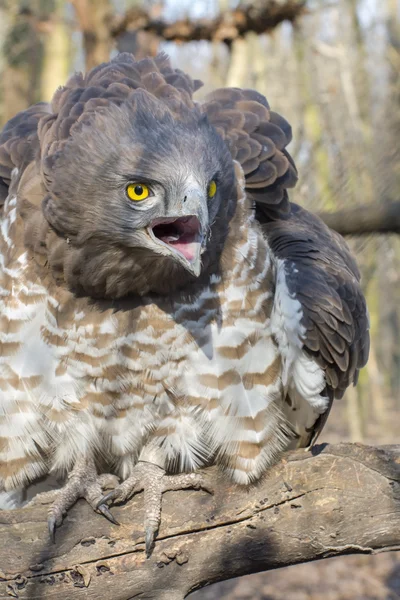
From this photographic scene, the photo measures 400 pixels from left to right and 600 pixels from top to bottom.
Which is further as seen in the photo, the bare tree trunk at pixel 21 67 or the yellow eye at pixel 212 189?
the bare tree trunk at pixel 21 67

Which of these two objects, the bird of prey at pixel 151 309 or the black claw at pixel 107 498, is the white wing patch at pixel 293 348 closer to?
the bird of prey at pixel 151 309

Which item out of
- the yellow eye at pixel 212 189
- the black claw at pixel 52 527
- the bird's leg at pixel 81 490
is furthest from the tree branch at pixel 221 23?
the black claw at pixel 52 527

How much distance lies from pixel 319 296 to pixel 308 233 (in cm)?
52

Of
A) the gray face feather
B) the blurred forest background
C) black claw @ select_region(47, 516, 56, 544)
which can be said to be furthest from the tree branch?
black claw @ select_region(47, 516, 56, 544)

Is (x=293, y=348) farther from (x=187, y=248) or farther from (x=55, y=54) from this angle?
(x=55, y=54)

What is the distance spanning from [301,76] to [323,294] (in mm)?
8830

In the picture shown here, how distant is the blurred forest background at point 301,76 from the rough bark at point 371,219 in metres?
0.02

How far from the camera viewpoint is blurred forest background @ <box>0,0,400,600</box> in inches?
223

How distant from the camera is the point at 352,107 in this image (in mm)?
12773

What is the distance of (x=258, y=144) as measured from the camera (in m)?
4.05

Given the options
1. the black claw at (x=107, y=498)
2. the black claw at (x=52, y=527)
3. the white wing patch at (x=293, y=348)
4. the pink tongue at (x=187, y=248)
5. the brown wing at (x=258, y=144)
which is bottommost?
the black claw at (x=52, y=527)

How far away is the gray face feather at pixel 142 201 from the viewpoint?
3232 mm

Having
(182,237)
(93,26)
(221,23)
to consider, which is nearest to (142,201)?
(182,237)

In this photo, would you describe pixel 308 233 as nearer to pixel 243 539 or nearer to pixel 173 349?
pixel 173 349
